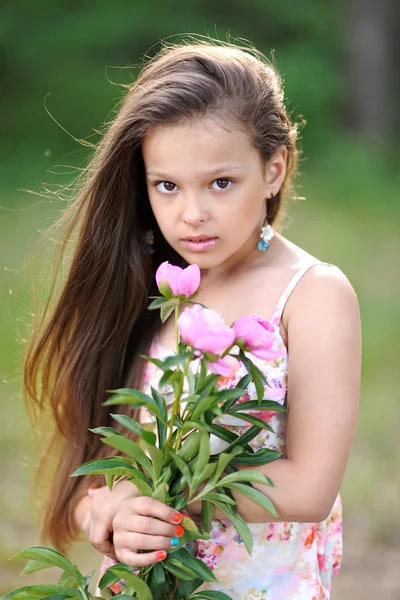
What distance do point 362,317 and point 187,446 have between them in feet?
14.5

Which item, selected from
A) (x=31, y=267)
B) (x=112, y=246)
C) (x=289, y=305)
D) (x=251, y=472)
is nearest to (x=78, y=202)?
(x=112, y=246)

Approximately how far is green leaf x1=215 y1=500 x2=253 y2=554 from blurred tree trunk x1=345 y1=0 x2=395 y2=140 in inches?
343

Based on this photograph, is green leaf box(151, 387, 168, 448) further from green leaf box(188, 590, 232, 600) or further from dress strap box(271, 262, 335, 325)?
dress strap box(271, 262, 335, 325)

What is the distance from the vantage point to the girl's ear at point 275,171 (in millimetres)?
1860

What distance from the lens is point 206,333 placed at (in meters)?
1.28

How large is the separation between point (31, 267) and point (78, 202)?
0.25 meters

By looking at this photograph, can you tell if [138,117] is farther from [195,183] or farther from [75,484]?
[75,484]

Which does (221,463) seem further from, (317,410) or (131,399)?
(317,410)

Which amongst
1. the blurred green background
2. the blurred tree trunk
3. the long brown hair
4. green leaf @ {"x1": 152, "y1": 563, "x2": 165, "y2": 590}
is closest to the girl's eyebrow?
the long brown hair

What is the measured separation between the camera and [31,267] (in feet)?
7.18

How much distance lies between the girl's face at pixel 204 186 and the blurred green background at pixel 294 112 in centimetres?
282

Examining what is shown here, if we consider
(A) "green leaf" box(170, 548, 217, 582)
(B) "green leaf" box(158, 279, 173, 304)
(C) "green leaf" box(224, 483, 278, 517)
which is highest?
(B) "green leaf" box(158, 279, 173, 304)

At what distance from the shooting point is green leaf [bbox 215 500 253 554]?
55.3 inches

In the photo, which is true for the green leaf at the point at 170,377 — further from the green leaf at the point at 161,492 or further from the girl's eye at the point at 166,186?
the girl's eye at the point at 166,186
